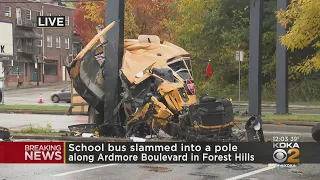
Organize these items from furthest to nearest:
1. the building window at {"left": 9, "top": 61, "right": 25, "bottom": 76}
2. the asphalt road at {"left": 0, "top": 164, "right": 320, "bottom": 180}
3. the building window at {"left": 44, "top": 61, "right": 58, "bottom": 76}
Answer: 1. the building window at {"left": 44, "top": 61, "right": 58, "bottom": 76}
2. the building window at {"left": 9, "top": 61, "right": 25, "bottom": 76}
3. the asphalt road at {"left": 0, "top": 164, "right": 320, "bottom": 180}

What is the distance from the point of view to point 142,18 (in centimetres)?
4509

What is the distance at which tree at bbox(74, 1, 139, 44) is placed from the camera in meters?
43.9

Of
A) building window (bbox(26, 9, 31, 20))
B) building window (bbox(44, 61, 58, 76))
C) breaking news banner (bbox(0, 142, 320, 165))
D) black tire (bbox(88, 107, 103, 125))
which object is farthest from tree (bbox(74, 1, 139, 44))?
breaking news banner (bbox(0, 142, 320, 165))

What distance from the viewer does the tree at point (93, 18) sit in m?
43.9

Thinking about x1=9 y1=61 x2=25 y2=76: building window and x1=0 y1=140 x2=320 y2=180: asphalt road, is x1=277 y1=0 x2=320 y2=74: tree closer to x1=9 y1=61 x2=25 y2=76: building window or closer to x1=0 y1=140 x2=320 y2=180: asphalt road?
x1=0 y1=140 x2=320 y2=180: asphalt road

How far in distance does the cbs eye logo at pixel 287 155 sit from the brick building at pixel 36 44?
54.4 m

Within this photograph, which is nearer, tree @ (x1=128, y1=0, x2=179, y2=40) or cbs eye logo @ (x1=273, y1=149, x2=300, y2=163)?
cbs eye logo @ (x1=273, y1=149, x2=300, y2=163)

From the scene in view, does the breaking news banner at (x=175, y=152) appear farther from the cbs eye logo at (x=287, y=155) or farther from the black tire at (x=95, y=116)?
the black tire at (x=95, y=116)

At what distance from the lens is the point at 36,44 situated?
216 ft

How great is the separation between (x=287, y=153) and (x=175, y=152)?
4.25 ft

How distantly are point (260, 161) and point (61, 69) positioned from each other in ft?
215

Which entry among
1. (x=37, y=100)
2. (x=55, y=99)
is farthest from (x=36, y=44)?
(x=55, y=99)

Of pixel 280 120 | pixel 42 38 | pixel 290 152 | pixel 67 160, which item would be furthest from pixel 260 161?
pixel 42 38

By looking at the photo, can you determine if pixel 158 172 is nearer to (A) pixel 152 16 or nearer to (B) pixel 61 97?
(B) pixel 61 97
